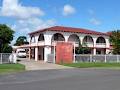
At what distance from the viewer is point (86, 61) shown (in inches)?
2016

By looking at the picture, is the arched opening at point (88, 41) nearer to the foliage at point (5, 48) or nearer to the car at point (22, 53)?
the foliage at point (5, 48)

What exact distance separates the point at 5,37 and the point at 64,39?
1427cm

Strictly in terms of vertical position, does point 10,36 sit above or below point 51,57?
above

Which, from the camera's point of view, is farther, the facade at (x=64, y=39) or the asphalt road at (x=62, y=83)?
the facade at (x=64, y=39)

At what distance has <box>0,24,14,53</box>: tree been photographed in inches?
1969

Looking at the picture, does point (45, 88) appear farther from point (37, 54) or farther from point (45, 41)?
point (37, 54)

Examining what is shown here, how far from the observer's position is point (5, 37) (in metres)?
50.4

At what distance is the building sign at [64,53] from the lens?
49.7m

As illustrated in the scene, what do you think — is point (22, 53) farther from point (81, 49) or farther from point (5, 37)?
point (5, 37)

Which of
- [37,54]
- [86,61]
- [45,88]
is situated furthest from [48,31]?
[45,88]

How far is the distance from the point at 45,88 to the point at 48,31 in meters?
43.2

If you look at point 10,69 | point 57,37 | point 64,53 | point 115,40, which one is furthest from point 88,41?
point 10,69

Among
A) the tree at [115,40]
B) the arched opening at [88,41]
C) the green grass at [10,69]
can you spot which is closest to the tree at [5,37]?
the green grass at [10,69]

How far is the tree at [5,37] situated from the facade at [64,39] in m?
8.55
